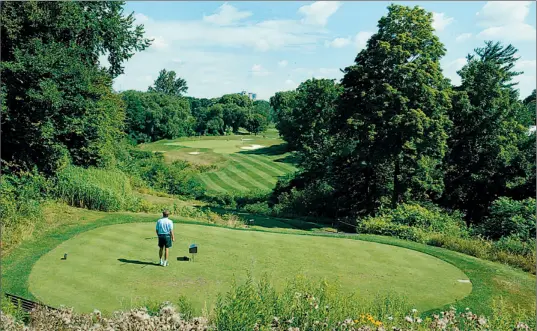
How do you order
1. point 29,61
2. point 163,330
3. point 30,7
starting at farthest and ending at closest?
point 30,7 < point 29,61 < point 163,330

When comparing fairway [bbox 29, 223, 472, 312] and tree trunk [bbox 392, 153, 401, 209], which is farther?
tree trunk [bbox 392, 153, 401, 209]

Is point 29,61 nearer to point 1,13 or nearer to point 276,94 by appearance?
point 1,13

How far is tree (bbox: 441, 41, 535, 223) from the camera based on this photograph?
29.4 metres

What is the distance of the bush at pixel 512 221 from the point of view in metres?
20.1

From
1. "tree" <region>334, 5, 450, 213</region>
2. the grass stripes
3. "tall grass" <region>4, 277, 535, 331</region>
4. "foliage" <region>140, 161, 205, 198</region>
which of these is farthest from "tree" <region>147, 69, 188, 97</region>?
"tall grass" <region>4, 277, 535, 331</region>

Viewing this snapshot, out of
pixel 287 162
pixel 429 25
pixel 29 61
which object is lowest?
pixel 287 162

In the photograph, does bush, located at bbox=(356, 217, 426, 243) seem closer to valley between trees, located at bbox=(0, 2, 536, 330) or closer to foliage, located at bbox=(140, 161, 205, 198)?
valley between trees, located at bbox=(0, 2, 536, 330)

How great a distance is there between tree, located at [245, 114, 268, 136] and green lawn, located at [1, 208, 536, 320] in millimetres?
103035

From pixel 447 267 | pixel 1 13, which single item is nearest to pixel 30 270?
pixel 447 267

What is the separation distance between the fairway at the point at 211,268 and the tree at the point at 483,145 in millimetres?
17947

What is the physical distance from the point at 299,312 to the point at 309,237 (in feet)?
29.6

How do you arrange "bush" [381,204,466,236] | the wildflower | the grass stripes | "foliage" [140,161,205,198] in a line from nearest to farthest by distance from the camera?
1. the wildflower
2. "bush" [381,204,466,236]
3. "foliage" [140,161,205,198]
4. the grass stripes

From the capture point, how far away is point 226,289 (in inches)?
399

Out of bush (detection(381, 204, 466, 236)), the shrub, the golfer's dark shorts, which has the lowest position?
the shrub
